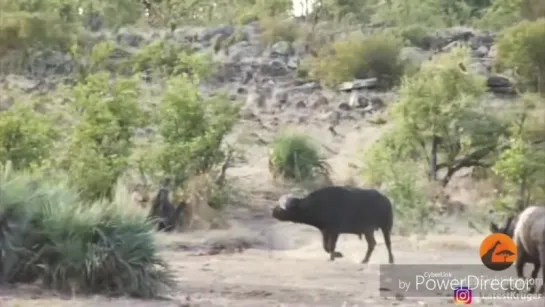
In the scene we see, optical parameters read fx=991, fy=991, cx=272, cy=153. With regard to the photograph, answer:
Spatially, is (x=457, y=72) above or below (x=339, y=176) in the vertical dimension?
above

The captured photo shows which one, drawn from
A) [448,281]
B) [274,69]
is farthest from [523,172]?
[274,69]

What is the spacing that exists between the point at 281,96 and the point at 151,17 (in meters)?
16.4

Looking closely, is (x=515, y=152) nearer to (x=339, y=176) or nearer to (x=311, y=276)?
(x=339, y=176)

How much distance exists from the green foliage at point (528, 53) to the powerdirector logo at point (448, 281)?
19711 millimetres

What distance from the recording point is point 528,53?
32562 millimetres

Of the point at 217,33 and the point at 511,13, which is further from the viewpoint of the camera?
the point at 511,13

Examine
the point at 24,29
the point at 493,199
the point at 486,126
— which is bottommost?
the point at 493,199

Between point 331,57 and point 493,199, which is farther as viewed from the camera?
point 331,57

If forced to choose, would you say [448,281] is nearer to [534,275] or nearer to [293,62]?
[534,275]

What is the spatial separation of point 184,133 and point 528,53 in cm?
1641

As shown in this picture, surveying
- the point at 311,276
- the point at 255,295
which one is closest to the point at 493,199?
the point at 311,276

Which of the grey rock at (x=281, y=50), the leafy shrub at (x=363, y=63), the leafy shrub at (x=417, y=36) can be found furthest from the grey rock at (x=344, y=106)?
the leafy shrub at (x=417, y=36)

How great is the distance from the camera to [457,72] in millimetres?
22938

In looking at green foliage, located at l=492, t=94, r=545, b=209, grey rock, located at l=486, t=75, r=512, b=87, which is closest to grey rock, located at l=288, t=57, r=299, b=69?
grey rock, located at l=486, t=75, r=512, b=87
